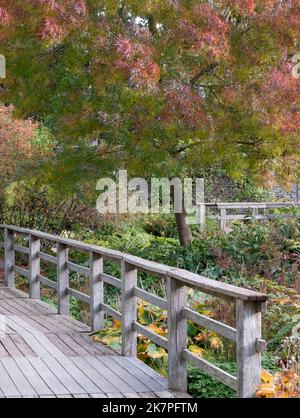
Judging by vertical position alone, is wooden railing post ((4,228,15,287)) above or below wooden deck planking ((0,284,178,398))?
above

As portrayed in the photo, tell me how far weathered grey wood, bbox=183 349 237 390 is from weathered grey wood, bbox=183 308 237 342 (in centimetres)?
24

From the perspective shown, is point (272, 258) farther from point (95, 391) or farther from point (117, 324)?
point (95, 391)

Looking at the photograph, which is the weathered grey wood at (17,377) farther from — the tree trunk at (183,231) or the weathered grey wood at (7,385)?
the tree trunk at (183,231)

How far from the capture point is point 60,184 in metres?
12.2

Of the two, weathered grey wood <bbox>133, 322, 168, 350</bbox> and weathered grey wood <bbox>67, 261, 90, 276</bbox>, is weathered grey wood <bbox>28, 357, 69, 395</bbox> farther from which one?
weathered grey wood <bbox>67, 261, 90, 276</bbox>

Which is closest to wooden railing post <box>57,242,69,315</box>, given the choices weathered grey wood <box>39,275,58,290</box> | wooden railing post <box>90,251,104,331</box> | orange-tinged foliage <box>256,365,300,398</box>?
weathered grey wood <box>39,275,58,290</box>

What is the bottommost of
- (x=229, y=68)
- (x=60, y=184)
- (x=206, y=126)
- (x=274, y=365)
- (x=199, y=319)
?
(x=274, y=365)

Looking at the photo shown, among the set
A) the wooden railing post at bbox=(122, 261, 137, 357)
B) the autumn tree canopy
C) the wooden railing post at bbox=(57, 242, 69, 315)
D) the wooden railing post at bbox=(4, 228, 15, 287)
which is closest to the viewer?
the wooden railing post at bbox=(122, 261, 137, 357)

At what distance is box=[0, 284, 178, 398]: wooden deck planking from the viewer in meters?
5.55


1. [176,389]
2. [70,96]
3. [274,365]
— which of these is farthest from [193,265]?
[176,389]

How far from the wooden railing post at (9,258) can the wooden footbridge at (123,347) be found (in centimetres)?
321

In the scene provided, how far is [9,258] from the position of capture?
12.0 meters

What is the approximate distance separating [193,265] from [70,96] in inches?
127

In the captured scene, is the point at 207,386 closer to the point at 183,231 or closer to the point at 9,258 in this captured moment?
the point at 9,258
